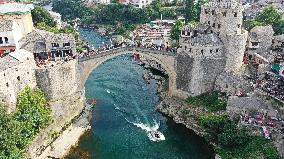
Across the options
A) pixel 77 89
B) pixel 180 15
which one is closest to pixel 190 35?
pixel 77 89

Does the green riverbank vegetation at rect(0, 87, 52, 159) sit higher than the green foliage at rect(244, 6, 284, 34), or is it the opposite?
the green foliage at rect(244, 6, 284, 34)

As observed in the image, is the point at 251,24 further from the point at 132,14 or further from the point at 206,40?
the point at 132,14

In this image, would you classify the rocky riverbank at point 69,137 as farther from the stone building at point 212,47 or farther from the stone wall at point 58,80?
the stone building at point 212,47

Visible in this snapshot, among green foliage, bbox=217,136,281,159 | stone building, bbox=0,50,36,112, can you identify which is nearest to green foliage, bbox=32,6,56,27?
stone building, bbox=0,50,36,112

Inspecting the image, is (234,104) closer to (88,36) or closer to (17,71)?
(17,71)

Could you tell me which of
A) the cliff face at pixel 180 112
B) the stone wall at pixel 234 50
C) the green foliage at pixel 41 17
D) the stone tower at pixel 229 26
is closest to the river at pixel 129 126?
the cliff face at pixel 180 112

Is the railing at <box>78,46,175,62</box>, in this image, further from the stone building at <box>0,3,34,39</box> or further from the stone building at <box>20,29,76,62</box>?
the stone building at <box>0,3,34,39</box>

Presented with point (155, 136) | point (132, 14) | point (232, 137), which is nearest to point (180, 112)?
point (155, 136)
